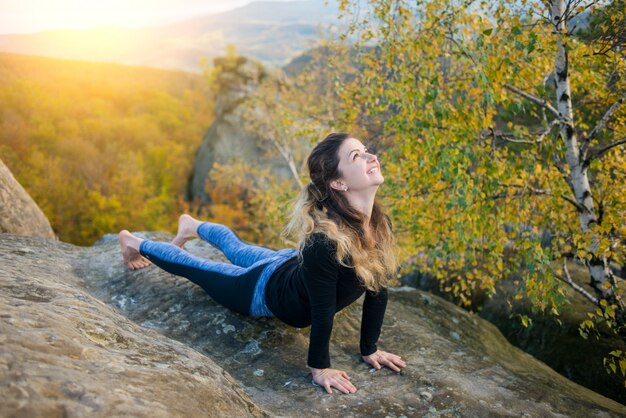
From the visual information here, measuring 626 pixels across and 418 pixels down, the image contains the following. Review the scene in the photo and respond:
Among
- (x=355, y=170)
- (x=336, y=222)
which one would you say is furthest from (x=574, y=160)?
(x=336, y=222)

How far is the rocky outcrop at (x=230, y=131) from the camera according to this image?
30.3 m

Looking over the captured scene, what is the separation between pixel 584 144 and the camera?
207 inches

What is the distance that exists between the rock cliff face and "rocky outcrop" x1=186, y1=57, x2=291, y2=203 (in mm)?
22679

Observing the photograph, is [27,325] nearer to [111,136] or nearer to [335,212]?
[335,212]

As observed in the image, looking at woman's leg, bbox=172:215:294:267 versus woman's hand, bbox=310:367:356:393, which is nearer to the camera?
woman's hand, bbox=310:367:356:393

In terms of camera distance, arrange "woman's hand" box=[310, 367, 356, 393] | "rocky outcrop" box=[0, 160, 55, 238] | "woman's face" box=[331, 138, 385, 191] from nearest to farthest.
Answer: "woman's hand" box=[310, 367, 356, 393] → "woman's face" box=[331, 138, 385, 191] → "rocky outcrop" box=[0, 160, 55, 238]

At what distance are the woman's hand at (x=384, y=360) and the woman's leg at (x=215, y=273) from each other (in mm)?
1201

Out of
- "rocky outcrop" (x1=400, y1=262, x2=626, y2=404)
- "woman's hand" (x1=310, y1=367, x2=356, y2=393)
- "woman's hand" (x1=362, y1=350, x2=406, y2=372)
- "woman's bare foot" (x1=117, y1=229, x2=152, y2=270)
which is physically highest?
"woman's bare foot" (x1=117, y1=229, x2=152, y2=270)

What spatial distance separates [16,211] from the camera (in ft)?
22.3

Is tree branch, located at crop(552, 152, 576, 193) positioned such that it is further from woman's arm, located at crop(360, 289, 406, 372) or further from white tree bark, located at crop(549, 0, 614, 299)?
woman's arm, located at crop(360, 289, 406, 372)

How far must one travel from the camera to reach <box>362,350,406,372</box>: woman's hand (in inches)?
158

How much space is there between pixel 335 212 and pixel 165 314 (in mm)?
2096

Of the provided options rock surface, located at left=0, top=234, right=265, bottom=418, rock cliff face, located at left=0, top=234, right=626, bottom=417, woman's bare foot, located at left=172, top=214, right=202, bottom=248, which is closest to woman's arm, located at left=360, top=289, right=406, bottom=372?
rock cliff face, located at left=0, top=234, right=626, bottom=417

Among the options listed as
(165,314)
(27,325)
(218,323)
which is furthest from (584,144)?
(27,325)
